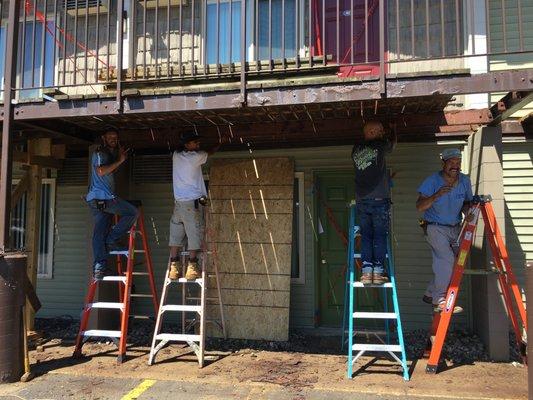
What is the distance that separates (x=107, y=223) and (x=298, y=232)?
277 cm

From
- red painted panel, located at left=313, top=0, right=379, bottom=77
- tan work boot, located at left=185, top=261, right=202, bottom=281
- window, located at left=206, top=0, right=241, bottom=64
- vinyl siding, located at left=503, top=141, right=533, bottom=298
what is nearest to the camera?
tan work boot, located at left=185, top=261, right=202, bottom=281

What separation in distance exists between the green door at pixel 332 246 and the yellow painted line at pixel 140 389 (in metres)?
2.88

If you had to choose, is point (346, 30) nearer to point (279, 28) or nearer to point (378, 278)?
point (279, 28)

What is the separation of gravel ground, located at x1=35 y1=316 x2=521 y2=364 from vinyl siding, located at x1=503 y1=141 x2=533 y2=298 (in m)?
1.11

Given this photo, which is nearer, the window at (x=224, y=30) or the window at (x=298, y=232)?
the window at (x=298, y=232)

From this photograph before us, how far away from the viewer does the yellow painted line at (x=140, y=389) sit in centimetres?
458

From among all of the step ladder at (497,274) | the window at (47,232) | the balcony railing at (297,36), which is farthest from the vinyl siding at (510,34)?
the window at (47,232)

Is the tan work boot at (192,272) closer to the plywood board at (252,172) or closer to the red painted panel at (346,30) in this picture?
the plywood board at (252,172)

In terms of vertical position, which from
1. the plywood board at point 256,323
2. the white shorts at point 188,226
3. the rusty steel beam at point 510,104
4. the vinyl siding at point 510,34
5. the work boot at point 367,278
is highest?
the vinyl siding at point 510,34

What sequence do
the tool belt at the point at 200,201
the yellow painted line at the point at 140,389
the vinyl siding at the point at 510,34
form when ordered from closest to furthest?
the yellow painted line at the point at 140,389, the tool belt at the point at 200,201, the vinyl siding at the point at 510,34

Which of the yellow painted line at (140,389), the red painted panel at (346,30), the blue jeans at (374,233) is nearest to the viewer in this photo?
the yellow painted line at (140,389)

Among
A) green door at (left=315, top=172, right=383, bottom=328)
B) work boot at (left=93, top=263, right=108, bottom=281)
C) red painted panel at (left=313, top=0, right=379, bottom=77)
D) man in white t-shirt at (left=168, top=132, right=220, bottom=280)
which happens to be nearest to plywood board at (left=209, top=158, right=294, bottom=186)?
green door at (left=315, top=172, right=383, bottom=328)

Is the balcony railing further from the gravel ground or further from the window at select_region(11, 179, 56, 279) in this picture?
the gravel ground

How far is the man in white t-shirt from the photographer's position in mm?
5762
